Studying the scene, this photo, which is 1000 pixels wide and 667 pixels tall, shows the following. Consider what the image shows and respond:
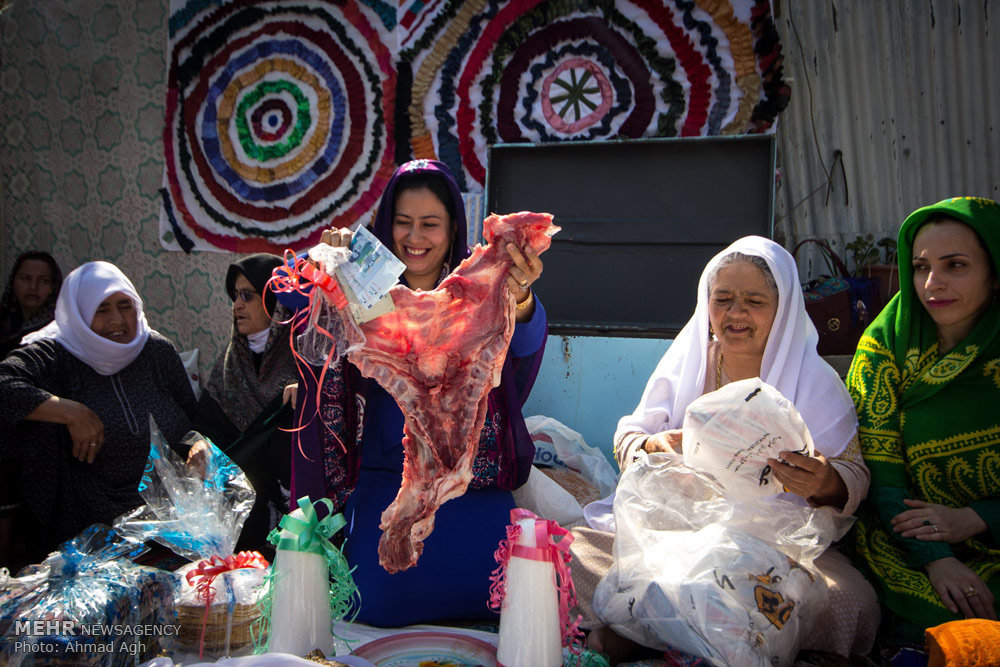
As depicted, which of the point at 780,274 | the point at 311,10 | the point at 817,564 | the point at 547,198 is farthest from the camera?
the point at 311,10

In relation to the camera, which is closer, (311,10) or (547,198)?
(547,198)

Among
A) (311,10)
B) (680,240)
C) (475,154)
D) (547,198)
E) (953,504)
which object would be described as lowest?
(953,504)

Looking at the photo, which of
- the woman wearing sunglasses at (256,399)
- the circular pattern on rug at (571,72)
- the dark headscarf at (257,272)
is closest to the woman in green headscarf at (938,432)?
the circular pattern on rug at (571,72)

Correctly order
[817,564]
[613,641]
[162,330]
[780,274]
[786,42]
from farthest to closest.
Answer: [162,330] < [786,42] < [780,274] < [817,564] < [613,641]

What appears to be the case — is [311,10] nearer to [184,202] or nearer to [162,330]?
[184,202]

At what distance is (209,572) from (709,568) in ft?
4.69

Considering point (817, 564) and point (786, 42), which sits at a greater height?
point (786, 42)

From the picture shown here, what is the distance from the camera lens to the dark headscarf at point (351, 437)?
2199 millimetres

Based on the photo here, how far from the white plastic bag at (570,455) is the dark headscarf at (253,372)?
132cm

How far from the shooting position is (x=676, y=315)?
162 inches

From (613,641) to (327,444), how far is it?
1.10 metres

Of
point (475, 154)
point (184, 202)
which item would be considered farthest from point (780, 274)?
point (184, 202)

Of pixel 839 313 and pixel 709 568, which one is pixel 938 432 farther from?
pixel 839 313

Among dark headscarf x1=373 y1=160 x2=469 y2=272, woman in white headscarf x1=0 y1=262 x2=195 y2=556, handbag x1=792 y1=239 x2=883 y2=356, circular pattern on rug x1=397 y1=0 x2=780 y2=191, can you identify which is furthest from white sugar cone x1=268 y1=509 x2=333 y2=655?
circular pattern on rug x1=397 y1=0 x2=780 y2=191
